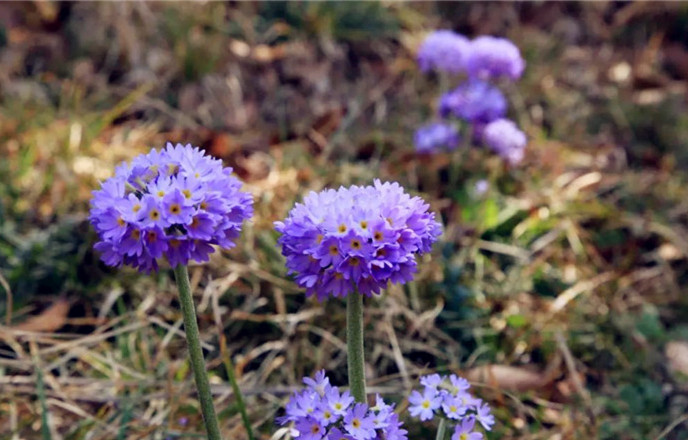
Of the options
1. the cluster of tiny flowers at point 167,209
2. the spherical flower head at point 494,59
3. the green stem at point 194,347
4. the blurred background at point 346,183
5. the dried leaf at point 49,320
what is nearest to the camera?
the cluster of tiny flowers at point 167,209

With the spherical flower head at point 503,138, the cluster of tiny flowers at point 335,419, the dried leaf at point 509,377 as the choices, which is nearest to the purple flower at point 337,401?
the cluster of tiny flowers at point 335,419

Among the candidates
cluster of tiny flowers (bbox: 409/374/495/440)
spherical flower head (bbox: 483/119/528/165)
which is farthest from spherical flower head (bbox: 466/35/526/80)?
cluster of tiny flowers (bbox: 409/374/495/440)

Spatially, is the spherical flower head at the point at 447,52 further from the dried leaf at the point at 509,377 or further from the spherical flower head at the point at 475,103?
the dried leaf at the point at 509,377

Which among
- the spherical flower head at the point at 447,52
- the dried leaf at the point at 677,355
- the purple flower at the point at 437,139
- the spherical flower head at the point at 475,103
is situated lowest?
the dried leaf at the point at 677,355

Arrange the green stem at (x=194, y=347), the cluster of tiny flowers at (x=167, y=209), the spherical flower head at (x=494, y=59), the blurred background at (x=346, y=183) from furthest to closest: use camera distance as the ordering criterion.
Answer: the spherical flower head at (x=494, y=59), the blurred background at (x=346, y=183), the green stem at (x=194, y=347), the cluster of tiny flowers at (x=167, y=209)

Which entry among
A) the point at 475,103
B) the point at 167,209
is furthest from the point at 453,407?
the point at 475,103

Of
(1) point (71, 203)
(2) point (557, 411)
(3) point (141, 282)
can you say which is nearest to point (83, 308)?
(3) point (141, 282)

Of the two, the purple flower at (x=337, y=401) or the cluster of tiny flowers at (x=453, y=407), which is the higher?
the purple flower at (x=337, y=401)
